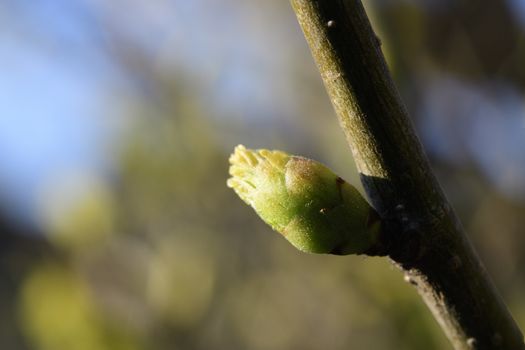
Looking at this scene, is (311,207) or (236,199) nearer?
(311,207)

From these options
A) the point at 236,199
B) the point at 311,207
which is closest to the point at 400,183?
the point at 311,207

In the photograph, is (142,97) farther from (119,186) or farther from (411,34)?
(411,34)

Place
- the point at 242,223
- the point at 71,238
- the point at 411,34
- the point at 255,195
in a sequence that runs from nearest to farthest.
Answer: the point at 255,195, the point at 411,34, the point at 242,223, the point at 71,238

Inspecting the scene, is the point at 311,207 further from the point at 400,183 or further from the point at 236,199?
the point at 236,199

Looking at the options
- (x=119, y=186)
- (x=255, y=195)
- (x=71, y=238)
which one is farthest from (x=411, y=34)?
(x=71, y=238)
